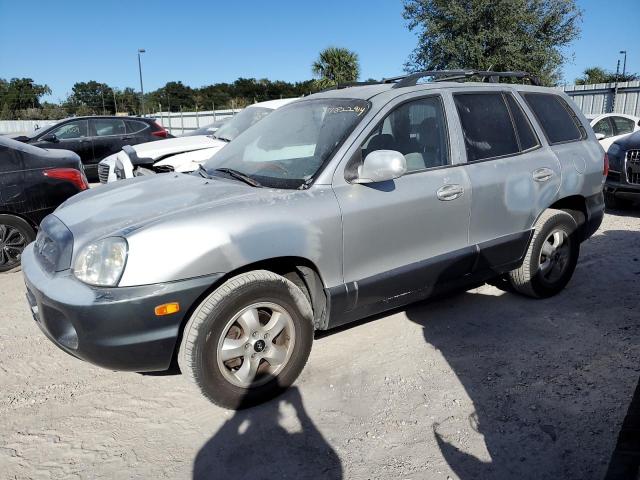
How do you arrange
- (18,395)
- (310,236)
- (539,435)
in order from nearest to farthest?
(539,435) → (310,236) → (18,395)

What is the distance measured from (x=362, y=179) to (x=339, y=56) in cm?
2923

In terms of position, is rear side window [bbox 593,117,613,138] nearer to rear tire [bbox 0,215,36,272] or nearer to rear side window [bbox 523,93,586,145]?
rear side window [bbox 523,93,586,145]

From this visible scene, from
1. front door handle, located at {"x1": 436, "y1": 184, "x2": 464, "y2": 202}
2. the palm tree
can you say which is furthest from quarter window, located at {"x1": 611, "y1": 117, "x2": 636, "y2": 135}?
the palm tree

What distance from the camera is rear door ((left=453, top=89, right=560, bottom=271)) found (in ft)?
12.6

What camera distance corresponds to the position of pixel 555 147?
437 cm

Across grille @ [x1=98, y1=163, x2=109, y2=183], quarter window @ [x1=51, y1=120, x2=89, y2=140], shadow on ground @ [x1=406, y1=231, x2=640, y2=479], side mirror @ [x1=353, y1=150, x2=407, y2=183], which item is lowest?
shadow on ground @ [x1=406, y1=231, x2=640, y2=479]

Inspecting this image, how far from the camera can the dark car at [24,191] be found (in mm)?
5527

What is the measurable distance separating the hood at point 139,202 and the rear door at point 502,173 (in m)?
1.75

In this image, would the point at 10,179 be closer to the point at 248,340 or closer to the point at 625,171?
the point at 248,340

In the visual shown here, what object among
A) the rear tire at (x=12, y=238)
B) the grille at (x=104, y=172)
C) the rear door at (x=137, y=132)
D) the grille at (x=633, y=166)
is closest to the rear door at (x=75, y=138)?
the rear door at (x=137, y=132)

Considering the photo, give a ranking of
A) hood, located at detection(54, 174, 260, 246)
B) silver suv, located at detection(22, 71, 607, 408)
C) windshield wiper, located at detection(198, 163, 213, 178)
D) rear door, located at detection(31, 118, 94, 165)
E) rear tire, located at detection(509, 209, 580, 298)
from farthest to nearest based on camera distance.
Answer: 1. rear door, located at detection(31, 118, 94, 165)
2. rear tire, located at detection(509, 209, 580, 298)
3. windshield wiper, located at detection(198, 163, 213, 178)
4. hood, located at detection(54, 174, 260, 246)
5. silver suv, located at detection(22, 71, 607, 408)

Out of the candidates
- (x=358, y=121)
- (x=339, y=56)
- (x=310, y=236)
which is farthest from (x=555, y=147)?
(x=339, y=56)

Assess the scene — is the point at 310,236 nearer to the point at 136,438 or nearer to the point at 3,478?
the point at 136,438

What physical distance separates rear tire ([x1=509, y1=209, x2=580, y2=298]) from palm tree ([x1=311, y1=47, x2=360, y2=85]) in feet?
89.1
